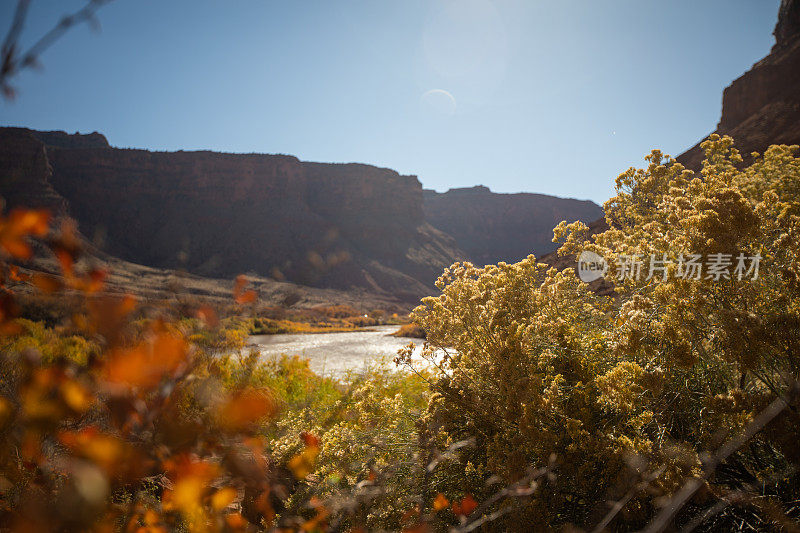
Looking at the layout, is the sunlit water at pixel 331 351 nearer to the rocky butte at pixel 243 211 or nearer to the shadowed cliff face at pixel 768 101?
the shadowed cliff face at pixel 768 101

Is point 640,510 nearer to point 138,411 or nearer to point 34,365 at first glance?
point 138,411

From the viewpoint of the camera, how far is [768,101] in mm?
21453

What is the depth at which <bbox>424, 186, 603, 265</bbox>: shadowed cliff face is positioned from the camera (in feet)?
346

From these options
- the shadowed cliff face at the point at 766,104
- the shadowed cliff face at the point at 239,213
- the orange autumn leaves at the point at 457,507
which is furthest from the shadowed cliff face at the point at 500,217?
the orange autumn leaves at the point at 457,507

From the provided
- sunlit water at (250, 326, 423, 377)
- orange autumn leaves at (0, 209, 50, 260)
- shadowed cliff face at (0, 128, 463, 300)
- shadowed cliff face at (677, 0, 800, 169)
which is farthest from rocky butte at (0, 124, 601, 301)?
orange autumn leaves at (0, 209, 50, 260)

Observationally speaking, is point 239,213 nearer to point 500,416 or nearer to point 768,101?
point 768,101

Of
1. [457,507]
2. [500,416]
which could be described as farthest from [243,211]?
[457,507]

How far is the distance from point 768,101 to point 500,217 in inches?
3683

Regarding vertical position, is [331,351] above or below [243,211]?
below

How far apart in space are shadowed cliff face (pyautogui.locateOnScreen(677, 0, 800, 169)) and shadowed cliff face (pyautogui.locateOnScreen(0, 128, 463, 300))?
42.1 meters

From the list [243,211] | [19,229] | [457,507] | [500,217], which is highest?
[500,217]

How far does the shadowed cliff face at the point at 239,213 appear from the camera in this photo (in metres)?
55.6

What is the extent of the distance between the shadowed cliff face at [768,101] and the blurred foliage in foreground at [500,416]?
38.6 ft

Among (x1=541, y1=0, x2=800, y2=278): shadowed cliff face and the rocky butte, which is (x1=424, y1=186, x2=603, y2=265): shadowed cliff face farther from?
(x1=541, y1=0, x2=800, y2=278): shadowed cliff face
